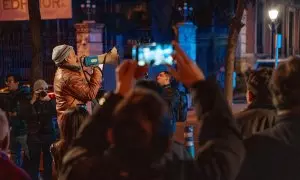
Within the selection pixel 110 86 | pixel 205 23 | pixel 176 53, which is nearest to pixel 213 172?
pixel 176 53

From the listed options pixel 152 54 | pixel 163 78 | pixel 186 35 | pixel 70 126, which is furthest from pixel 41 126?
pixel 186 35

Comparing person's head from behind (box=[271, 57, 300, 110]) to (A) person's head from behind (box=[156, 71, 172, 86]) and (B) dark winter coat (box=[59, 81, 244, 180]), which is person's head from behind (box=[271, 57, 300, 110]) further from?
(A) person's head from behind (box=[156, 71, 172, 86])

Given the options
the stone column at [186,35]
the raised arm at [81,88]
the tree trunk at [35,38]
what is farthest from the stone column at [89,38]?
the raised arm at [81,88]

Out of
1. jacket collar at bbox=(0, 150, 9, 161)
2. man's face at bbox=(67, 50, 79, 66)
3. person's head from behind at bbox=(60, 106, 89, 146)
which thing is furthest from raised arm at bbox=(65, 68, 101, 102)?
jacket collar at bbox=(0, 150, 9, 161)

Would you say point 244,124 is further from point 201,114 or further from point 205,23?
point 205,23

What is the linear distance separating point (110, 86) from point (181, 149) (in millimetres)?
10067

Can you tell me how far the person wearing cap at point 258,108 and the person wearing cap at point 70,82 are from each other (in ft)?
7.47

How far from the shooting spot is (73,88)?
5.36 meters

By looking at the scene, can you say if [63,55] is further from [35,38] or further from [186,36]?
[186,36]

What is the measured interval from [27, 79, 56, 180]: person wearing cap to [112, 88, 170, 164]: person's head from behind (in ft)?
17.6

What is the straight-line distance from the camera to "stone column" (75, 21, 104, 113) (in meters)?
17.9

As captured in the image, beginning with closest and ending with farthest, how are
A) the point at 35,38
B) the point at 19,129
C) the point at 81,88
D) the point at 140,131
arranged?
1. the point at 140,131
2. the point at 81,88
3. the point at 19,129
4. the point at 35,38

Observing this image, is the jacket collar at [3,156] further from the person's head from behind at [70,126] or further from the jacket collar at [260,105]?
the jacket collar at [260,105]

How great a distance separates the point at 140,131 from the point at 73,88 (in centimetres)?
360
